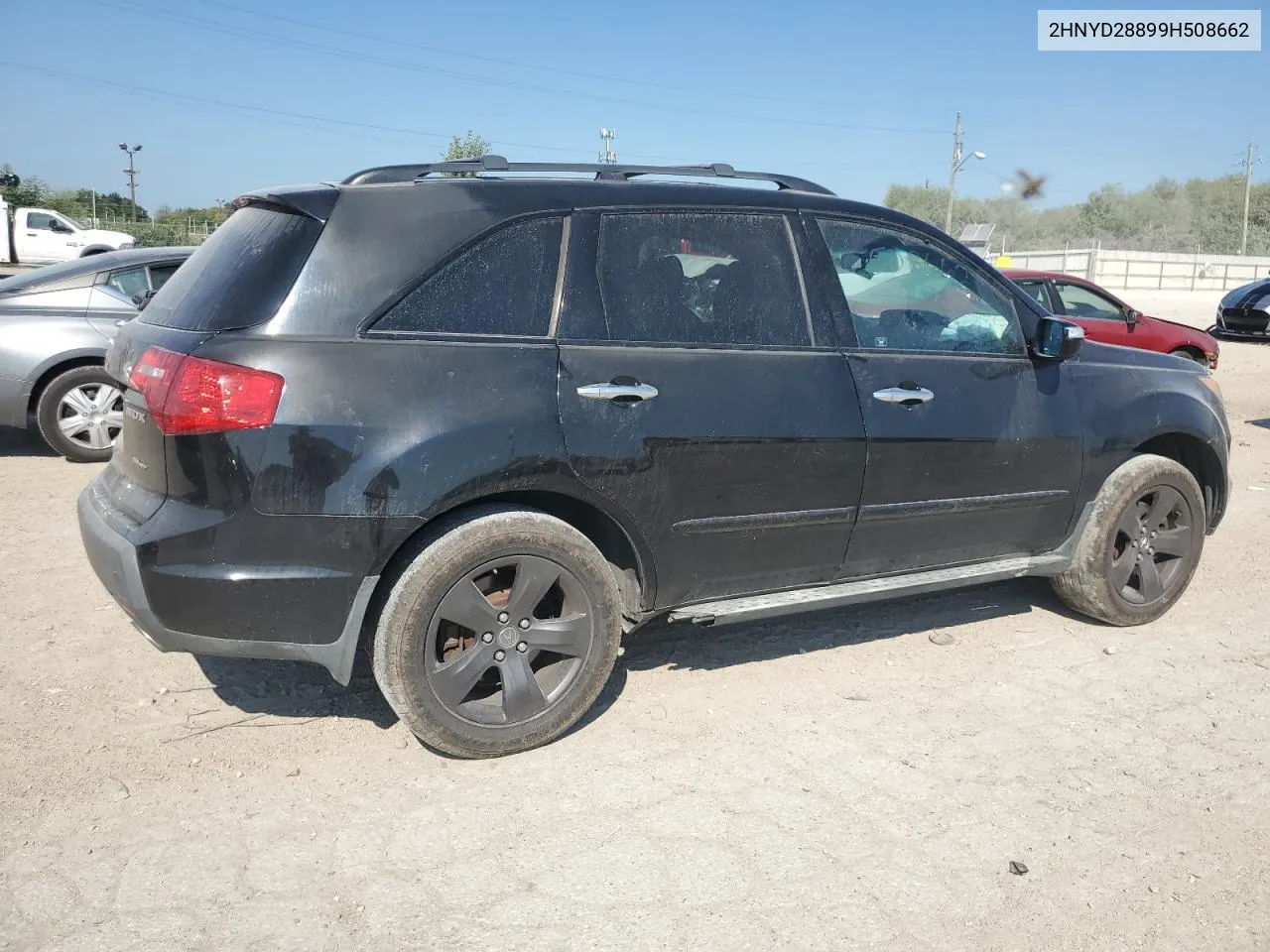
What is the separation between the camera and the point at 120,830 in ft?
9.92

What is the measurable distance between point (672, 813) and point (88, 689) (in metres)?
2.28

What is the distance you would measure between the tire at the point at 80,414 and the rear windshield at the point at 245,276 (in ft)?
14.9

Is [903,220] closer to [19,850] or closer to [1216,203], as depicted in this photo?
[19,850]

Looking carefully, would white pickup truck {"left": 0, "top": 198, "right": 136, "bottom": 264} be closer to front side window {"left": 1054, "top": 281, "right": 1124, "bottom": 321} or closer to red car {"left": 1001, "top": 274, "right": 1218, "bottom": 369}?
red car {"left": 1001, "top": 274, "right": 1218, "bottom": 369}

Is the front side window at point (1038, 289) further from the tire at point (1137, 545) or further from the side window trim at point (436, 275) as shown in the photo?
the side window trim at point (436, 275)

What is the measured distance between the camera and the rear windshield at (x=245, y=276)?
319 centimetres

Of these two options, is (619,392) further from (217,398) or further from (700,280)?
(217,398)

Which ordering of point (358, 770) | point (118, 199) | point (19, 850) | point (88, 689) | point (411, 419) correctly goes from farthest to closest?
point (118, 199) → point (88, 689) → point (358, 770) → point (411, 419) → point (19, 850)

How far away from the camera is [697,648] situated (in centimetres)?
452

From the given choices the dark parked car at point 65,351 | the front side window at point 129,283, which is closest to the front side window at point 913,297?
the dark parked car at point 65,351

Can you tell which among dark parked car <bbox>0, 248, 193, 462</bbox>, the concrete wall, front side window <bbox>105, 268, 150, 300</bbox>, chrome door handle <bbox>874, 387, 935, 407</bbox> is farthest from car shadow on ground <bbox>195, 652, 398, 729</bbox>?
the concrete wall

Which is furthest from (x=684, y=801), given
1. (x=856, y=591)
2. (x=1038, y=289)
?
(x=1038, y=289)

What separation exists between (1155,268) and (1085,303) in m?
42.8

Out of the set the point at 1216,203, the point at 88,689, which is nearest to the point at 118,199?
the point at 88,689
